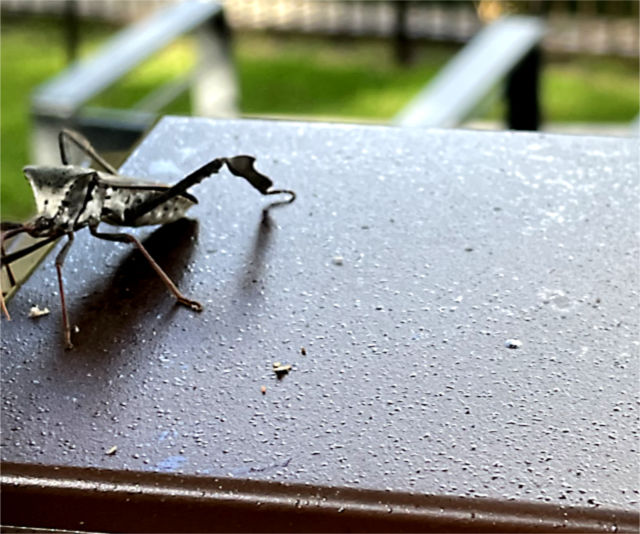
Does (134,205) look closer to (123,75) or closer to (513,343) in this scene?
(513,343)

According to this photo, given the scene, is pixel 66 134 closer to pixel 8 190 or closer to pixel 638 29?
pixel 8 190

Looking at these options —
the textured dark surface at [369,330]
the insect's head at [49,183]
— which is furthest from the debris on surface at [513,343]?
the insect's head at [49,183]

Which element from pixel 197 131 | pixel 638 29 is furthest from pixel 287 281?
pixel 638 29

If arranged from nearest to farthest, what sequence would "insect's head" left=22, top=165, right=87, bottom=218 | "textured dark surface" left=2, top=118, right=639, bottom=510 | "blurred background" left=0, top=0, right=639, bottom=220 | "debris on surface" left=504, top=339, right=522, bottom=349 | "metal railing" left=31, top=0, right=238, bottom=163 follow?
1. "textured dark surface" left=2, top=118, right=639, bottom=510
2. "debris on surface" left=504, top=339, right=522, bottom=349
3. "insect's head" left=22, top=165, right=87, bottom=218
4. "metal railing" left=31, top=0, right=238, bottom=163
5. "blurred background" left=0, top=0, right=639, bottom=220

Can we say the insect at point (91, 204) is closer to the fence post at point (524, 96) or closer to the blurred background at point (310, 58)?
the fence post at point (524, 96)

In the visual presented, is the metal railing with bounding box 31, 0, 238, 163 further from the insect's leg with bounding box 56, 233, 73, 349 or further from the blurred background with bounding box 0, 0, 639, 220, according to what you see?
the insect's leg with bounding box 56, 233, 73, 349

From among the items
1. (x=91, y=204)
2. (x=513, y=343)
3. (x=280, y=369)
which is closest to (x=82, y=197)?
(x=91, y=204)

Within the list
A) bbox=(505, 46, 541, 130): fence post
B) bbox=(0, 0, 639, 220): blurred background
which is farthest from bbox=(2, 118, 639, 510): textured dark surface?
bbox=(0, 0, 639, 220): blurred background
